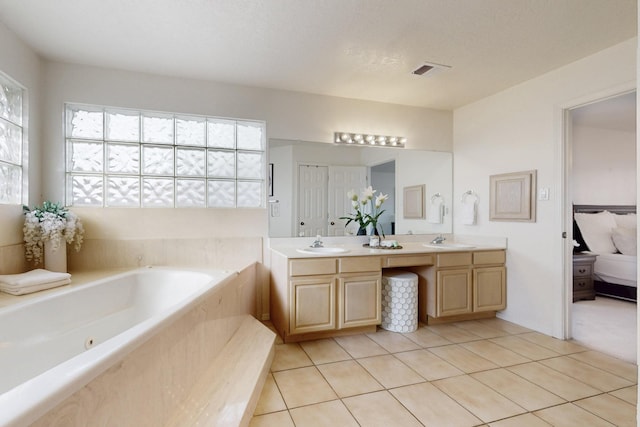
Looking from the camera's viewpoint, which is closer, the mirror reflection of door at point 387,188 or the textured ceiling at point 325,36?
the textured ceiling at point 325,36

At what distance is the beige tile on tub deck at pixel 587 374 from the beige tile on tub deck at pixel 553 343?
0.52 feet

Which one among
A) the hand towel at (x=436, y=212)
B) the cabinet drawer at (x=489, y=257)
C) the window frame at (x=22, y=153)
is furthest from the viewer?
the hand towel at (x=436, y=212)

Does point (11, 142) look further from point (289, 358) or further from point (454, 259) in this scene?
point (454, 259)

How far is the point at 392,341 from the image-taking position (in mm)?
2678

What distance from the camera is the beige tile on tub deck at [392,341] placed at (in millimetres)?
2539

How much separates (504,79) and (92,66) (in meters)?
3.45

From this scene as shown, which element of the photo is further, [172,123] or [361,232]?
[361,232]

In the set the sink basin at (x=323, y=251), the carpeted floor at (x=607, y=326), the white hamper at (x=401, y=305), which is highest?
the sink basin at (x=323, y=251)

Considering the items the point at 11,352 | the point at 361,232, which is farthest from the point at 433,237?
the point at 11,352

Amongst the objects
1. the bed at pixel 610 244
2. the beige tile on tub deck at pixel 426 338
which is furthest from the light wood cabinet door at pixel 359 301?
the bed at pixel 610 244

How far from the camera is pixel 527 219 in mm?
2910

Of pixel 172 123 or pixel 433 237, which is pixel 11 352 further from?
pixel 433 237

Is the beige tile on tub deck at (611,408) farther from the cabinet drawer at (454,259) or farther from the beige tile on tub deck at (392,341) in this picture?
the cabinet drawer at (454,259)

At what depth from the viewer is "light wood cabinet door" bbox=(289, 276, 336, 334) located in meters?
Answer: 2.54
